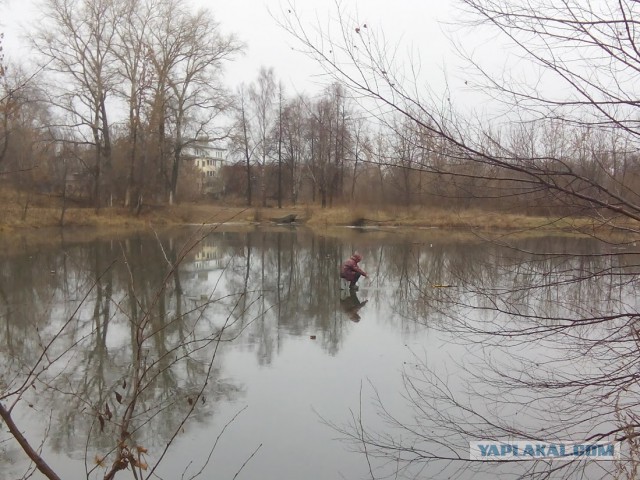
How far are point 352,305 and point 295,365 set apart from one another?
13.8 ft

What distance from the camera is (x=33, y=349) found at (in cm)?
769

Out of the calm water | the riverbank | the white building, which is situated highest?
the white building

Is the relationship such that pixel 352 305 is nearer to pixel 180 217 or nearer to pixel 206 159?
pixel 180 217

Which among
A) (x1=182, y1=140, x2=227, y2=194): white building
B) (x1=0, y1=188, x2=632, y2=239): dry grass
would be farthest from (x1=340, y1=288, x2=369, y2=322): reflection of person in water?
(x1=182, y1=140, x2=227, y2=194): white building

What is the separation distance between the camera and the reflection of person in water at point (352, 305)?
34.6ft

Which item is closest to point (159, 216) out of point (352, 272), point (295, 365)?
point (352, 272)

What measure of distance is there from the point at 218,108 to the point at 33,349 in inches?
1199

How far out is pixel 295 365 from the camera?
7.46 m

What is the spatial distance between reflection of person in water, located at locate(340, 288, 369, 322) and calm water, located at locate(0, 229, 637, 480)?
42 mm

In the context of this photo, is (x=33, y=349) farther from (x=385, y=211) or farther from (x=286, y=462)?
(x=385, y=211)

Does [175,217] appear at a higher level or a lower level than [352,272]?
higher

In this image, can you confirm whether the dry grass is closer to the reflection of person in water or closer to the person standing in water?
the person standing in water

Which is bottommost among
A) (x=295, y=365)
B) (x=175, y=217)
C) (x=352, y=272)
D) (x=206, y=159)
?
(x=295, y=365)

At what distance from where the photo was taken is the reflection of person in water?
10.6 metres
